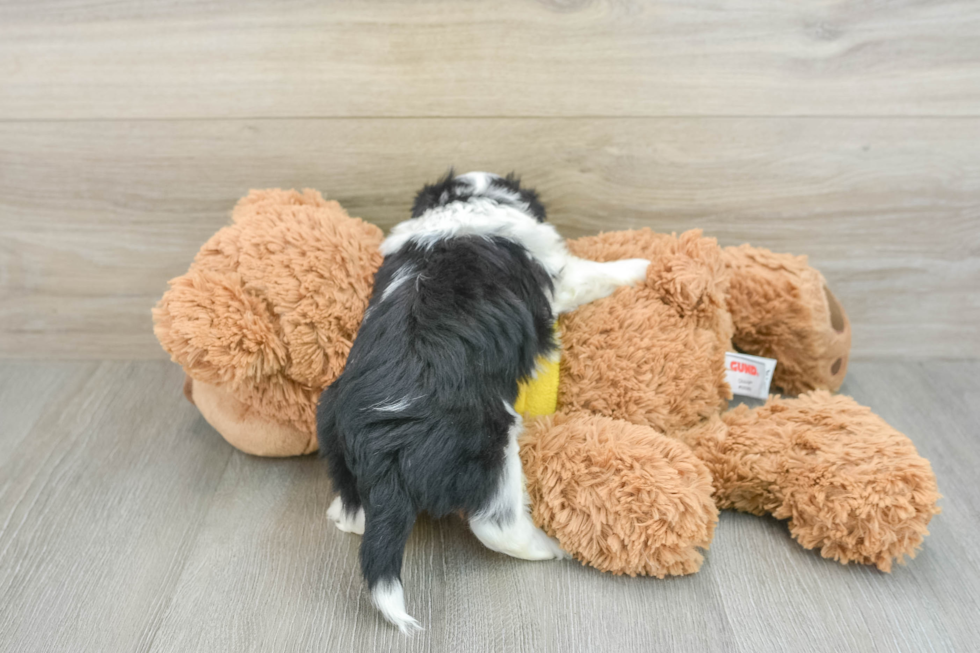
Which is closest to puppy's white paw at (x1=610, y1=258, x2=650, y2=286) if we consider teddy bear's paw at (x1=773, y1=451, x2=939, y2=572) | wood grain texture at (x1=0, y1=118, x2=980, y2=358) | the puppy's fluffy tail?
wood grain texture at (x1=0, y1=118, x2=980, y2=358)

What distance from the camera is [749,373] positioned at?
47.4 inches

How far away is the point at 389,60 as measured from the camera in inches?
45.6

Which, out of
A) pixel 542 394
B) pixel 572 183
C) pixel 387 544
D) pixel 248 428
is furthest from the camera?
pixel 572 183

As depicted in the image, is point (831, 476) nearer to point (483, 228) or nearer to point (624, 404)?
point (624, 404)

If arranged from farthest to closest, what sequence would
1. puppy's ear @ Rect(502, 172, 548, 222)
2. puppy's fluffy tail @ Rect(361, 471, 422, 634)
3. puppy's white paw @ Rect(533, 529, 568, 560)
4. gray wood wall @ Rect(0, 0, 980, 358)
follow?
gray wood wall @ Rect(0, 0, 980, 358), puppy's ear @ Rect(502, 172, 548, 222), puppy's white paw @ Rect(533, 529, 568, 560), puppy's fluffy tail @ Rect(361, 471, 422, 634)

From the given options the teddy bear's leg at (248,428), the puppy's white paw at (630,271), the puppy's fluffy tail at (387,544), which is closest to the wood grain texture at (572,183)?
the puppy's white paw at (630,271)

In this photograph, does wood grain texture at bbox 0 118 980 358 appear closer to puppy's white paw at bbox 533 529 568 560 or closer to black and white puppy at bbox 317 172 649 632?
black and white puppy at bbox 317 172 649 632

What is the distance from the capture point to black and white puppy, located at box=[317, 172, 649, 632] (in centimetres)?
81

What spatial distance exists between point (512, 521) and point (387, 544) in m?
0.17

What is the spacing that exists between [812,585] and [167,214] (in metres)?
1.24

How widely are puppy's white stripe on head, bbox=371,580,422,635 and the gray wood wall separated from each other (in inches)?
27.7

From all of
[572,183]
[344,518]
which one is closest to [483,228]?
[572,183]

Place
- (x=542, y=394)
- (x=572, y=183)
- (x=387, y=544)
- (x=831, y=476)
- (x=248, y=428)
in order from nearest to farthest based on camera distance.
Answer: (x=387, y=544), (x=831, y=476), (x=542, y=394), (x=248, y=428), (x=572, y=183)

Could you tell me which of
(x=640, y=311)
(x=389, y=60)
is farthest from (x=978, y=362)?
(x=389, y=60)
